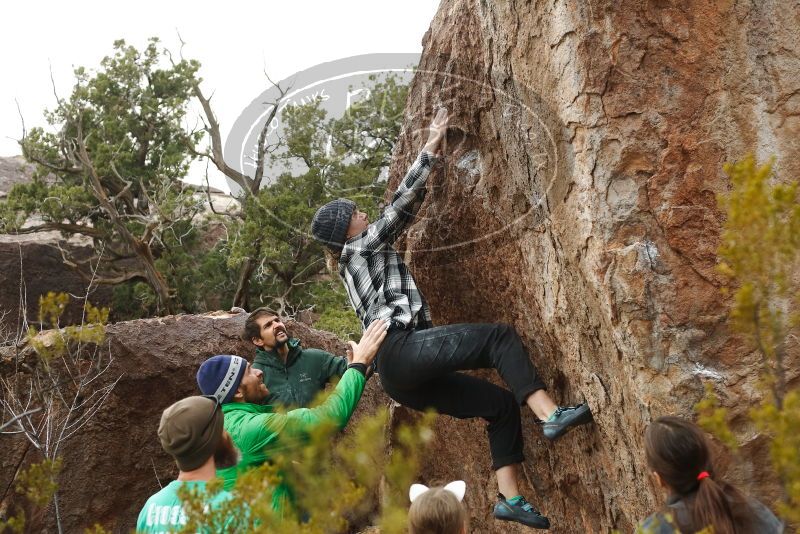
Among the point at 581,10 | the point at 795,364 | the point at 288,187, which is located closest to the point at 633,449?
the point at 795,364

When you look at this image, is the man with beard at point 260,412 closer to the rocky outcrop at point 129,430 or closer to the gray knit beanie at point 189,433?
the gray knit beanie at point 189,433

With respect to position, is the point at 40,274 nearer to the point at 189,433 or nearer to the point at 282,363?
the point at 282,363

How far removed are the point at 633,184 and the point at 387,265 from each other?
1.41 metres

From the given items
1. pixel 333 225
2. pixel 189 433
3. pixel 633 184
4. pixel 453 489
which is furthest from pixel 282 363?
pixel 633 184

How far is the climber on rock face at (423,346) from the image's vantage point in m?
3.85

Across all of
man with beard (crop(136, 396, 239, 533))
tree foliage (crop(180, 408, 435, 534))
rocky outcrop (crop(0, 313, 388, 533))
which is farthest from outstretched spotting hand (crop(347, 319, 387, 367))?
rocky outcrop (crop(0, 313, 388, 533))

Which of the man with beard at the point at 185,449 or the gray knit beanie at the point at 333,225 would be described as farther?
the gray knit beanie at the point at 333,225

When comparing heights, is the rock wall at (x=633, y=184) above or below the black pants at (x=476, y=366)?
above

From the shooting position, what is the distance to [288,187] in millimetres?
14523

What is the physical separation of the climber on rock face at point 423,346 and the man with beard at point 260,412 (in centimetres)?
35

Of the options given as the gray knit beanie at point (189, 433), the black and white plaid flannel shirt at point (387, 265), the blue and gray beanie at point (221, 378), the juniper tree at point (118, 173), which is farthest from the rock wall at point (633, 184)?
the juniper tree at point (118, 173)

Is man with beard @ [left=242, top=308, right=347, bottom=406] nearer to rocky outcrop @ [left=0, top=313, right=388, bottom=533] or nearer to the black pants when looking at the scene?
the black pants

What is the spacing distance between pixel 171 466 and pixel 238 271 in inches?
364

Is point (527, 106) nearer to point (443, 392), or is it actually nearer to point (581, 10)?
point (581, 10)
